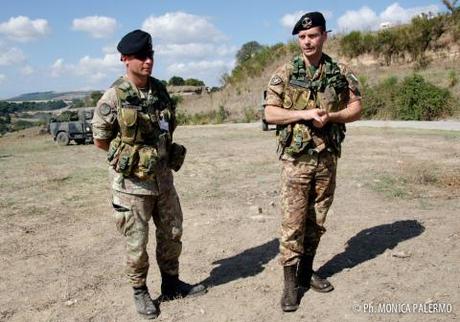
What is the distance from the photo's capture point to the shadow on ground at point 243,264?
4.17m

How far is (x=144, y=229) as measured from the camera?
3426 mm

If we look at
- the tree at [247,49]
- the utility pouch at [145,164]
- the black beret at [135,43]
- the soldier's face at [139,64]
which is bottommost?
the utility pouch at [145,164]

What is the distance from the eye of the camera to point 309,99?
335 centimetres

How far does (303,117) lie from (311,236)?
945 millimetres

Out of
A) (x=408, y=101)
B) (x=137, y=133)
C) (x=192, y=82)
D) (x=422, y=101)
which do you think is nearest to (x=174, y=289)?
(x=137, y=133)

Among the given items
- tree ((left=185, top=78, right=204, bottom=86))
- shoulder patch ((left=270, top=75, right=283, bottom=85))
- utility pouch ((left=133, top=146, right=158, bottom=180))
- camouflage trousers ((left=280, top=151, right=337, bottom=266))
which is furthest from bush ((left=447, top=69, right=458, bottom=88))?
tree ((left=185, top=78, right=204, bottom=86))

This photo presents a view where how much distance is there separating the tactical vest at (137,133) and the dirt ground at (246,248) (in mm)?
1146

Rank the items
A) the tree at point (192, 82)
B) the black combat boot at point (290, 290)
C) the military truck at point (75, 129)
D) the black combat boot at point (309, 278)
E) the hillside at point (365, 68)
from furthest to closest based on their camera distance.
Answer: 1. the tree at point (192, 82)
2. the hillside at point (365, 68)
3. the military truck at point (75, 129)
4. the black combat boot at point (309, 278)
5. the black combat boot at point (290, 290)

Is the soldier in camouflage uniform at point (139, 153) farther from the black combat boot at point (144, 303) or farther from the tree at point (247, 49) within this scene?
the tree at point (247, 49)

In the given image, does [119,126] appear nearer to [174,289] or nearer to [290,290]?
[174,289]

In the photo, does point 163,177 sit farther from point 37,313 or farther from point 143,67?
point 37,313

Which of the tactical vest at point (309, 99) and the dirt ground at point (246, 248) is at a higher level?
the tactical vest at point (309, 99)

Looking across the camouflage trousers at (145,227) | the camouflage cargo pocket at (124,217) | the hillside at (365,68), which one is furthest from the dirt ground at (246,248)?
the hillside at (365,68)

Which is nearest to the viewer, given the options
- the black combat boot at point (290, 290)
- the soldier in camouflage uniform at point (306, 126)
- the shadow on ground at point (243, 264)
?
the soldier in camouflage uniform at point (306, 126)
